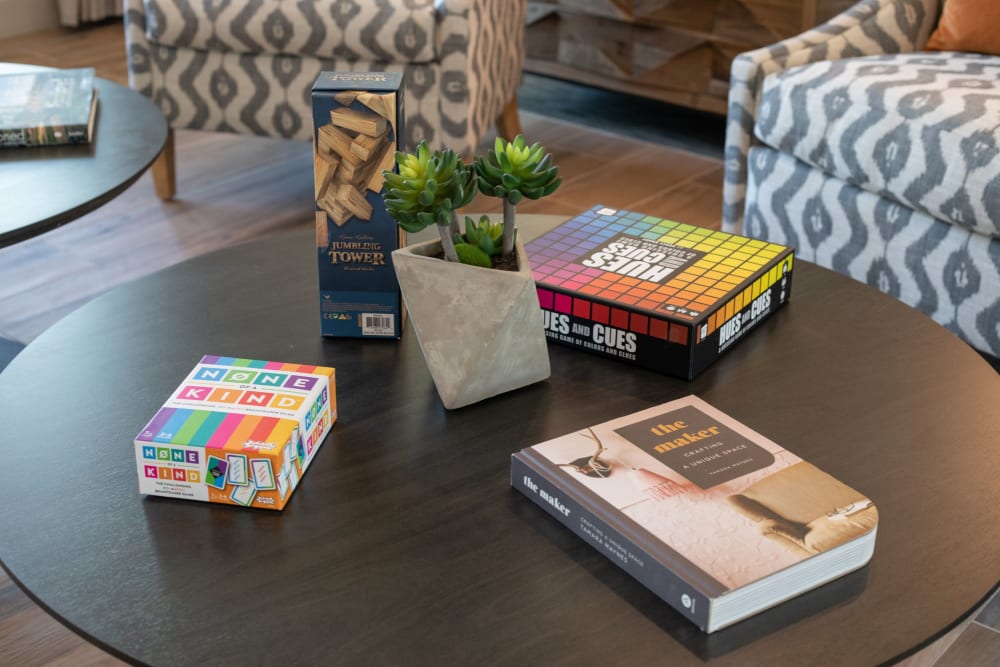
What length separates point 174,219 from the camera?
2.51 m

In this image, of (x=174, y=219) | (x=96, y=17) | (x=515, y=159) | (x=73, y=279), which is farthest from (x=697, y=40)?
(x=96, y=17)

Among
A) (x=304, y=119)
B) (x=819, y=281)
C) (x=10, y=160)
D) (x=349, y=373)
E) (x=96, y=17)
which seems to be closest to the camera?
(x=349, y=373)

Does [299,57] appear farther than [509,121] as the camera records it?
No

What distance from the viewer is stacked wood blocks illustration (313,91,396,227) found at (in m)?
1.01

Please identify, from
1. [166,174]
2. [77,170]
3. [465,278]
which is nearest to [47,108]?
[77,170]

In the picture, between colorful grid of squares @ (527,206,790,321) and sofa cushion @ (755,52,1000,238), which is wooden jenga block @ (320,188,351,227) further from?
sofa cushion @ (755,52,1000,238)

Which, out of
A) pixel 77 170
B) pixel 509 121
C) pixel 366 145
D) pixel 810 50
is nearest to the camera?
pixel 366 145

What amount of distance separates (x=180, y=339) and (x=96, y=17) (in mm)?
3340

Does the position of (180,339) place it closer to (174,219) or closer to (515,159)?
(515,159)

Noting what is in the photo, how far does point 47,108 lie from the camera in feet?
5.49

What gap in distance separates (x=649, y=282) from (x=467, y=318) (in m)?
0.22

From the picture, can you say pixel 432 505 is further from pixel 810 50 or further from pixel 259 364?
pixel 810 50

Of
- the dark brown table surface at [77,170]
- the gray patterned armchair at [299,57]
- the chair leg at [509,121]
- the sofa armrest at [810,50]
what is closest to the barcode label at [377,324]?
the dark brown table surface at [77,170]

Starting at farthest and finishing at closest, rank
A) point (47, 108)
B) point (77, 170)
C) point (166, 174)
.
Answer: point (166, 174) < point (47, 108) < point (77, 170)
